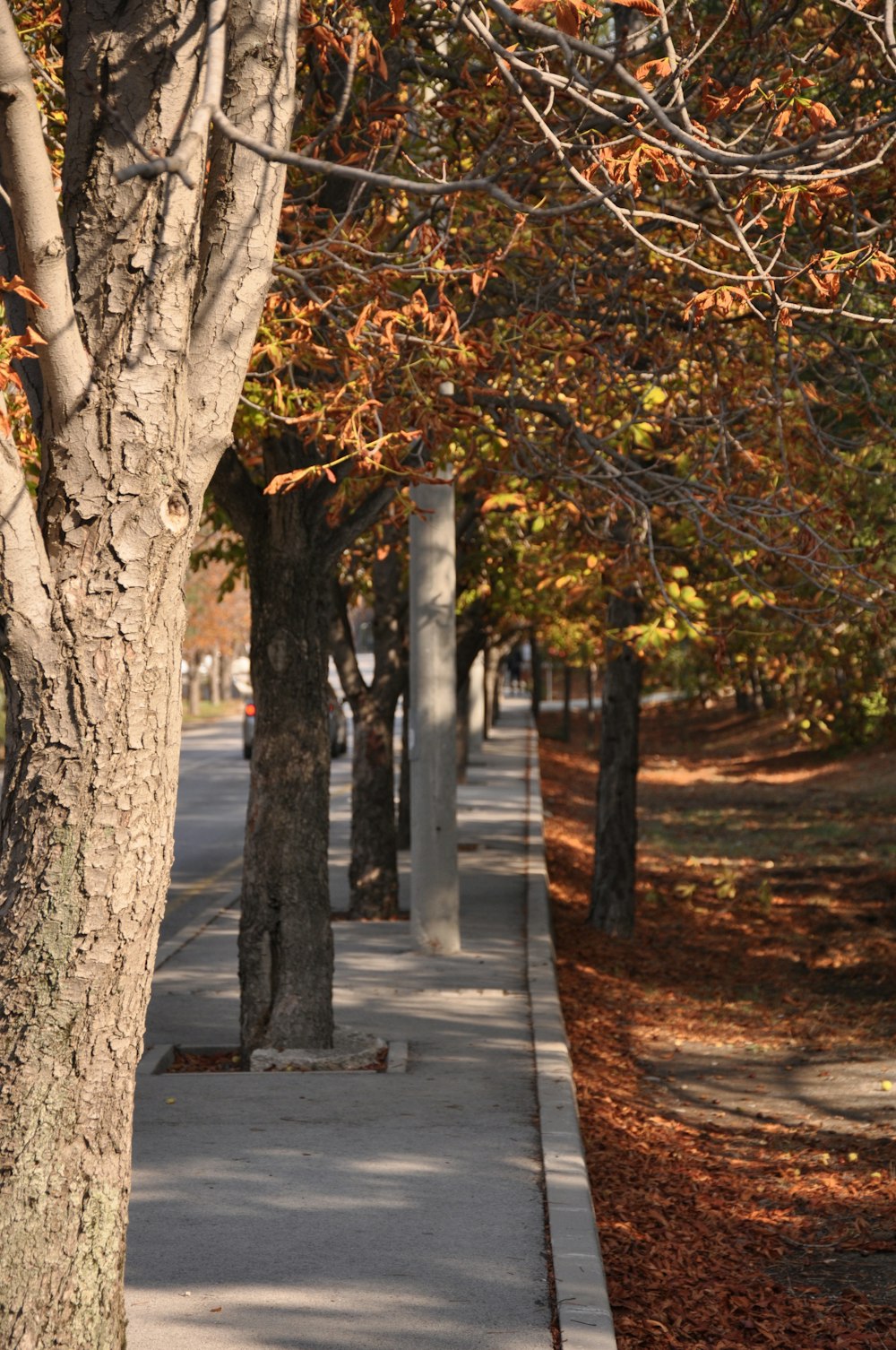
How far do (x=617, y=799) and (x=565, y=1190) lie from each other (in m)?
8.67

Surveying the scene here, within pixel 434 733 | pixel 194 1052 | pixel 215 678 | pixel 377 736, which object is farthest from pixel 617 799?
pixel 215 678

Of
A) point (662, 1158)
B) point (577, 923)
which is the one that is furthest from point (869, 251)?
point (577, 923)

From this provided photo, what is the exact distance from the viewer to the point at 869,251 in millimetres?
6598

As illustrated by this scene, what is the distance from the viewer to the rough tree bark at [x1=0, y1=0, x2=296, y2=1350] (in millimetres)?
3600

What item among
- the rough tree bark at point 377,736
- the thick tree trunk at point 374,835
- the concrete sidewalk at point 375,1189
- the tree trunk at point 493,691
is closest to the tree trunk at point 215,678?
the tree trunk at point 493,691

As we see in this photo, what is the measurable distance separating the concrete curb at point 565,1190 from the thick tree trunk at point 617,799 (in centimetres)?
295

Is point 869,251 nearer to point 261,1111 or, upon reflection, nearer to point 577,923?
point 261,1111

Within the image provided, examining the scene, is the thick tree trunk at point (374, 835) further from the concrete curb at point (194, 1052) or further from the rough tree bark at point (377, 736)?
the concrete curb at point (194, 1052)

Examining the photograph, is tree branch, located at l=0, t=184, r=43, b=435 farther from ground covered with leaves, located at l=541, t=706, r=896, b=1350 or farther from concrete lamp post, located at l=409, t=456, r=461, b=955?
concrete lamp post, located at l=409, t=456, r=461, b=955

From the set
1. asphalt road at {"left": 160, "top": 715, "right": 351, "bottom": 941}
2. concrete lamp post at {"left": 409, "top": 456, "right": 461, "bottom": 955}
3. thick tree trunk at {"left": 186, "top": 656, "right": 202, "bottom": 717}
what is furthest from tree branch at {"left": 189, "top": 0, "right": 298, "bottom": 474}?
thick tree trunk at {"left": 186, "top": 656, "right": 202, "bottom": 717}

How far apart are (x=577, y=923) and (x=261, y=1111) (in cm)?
844

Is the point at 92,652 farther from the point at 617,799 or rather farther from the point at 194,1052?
the point at 617,799

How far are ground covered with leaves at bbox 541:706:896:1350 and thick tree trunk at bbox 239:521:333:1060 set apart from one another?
169cm

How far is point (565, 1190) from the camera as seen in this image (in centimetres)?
607
